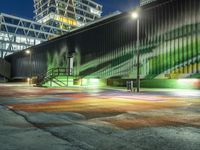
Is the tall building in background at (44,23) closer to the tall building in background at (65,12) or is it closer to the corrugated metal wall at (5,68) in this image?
the tall building in background at (65,12)

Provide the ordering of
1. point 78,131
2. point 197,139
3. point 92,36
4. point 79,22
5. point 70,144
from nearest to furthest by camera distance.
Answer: point 70,144 < point 197,139 < point 78,131 < point 92,36 < point 79,22

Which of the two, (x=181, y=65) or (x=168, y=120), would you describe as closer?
(x=168, y=120)

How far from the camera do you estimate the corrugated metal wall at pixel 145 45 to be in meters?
20.4

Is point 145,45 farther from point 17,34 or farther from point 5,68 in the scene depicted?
point 17,34

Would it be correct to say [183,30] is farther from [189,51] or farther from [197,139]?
[197,139]

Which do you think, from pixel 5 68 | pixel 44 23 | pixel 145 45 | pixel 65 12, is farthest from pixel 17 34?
pixel 145 45

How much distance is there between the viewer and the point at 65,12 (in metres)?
142

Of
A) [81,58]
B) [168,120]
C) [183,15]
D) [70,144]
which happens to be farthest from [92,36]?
[70,144]

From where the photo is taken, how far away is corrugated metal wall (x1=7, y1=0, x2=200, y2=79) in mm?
20391

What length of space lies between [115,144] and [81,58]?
98.3 ft

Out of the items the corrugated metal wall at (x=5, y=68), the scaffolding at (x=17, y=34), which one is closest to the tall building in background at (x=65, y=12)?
the scaffolding at (x=17, y=34)

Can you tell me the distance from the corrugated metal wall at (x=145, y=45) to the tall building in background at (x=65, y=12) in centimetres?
10327

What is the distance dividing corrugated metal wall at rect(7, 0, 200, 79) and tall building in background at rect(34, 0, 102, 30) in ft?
339

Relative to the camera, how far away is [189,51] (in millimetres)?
20078
